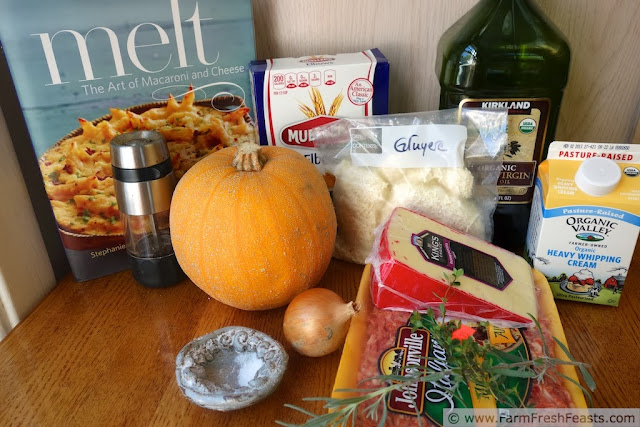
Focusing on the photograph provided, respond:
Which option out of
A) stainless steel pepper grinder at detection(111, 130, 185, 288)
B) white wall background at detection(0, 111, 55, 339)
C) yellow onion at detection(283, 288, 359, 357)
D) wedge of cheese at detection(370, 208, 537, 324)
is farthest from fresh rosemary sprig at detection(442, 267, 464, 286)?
white wall background at detection(0, 111, 55, 339)

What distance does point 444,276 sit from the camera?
590 mm

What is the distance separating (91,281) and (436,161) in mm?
537

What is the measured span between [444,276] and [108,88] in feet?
1.66

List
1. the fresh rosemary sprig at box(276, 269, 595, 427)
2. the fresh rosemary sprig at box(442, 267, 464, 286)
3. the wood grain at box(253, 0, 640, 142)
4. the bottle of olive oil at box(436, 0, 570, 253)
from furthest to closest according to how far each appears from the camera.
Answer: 1. the wood grain at box(253, 0, 640, 142)
2. the bottle of olive oil at box(436, 0, 570, 253)
3. the fresh rosemary sprig at box(442, 267, 464, 286)
4. the fresh rosemary sprig at box(276, 269, 595, 427)

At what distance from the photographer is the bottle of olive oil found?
2.25ft

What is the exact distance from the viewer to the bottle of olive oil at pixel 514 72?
2.25ft

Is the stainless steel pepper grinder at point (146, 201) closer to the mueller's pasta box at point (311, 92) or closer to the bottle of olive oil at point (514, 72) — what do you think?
the mueller's pasta box at point (311, 92)

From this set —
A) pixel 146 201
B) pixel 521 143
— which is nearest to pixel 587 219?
pixel 521 143

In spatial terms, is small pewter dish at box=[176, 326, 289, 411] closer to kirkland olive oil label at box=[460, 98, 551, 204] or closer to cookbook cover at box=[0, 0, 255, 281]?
cookbook cover at box=[0, 0, 255, 281]

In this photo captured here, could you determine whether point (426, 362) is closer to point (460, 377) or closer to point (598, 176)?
point (460, 377)

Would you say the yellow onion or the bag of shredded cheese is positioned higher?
the bag of shredded cheese

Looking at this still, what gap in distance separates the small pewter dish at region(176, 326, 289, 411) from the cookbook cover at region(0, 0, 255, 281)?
0.92 feet

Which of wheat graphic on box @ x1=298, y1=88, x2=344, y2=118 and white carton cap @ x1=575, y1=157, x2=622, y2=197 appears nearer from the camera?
white carton cap @ x1=575, y1=157, x2=622, y2=197

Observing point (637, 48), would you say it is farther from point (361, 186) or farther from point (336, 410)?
point (336, 410)
